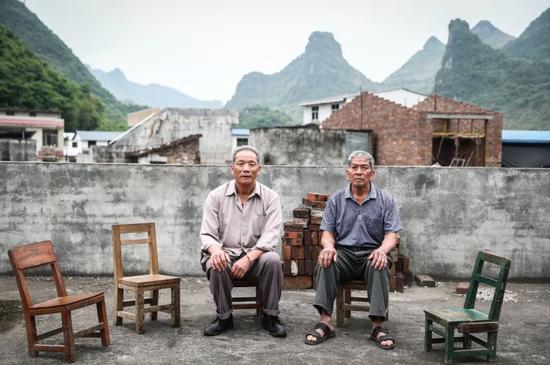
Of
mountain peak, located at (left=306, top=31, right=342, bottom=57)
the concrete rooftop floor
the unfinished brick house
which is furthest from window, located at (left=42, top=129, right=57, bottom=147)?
mountain peak, located at (left=306, top=31, right=342, bottom=57)

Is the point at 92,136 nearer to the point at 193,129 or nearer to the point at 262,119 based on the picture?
the point at 262,119

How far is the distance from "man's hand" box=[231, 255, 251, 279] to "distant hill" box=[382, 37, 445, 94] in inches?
4206

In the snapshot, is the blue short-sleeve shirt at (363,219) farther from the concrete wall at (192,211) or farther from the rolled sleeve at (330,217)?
the concrete wall at (192,211)

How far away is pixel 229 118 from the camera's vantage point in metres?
34.7

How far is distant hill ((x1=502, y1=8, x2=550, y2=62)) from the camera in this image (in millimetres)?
65938

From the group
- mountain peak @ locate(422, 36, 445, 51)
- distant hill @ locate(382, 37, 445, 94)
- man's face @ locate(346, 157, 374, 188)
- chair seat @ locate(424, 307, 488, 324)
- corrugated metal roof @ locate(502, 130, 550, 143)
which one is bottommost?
chair seat @ locate(424, 307, 488, 324)

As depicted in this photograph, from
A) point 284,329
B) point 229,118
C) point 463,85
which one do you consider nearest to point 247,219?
point 284,329

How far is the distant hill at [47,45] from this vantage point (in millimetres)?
78750

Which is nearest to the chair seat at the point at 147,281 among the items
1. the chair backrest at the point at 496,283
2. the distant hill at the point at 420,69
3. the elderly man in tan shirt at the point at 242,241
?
the elderly man in tan shirt at the point at 242,241

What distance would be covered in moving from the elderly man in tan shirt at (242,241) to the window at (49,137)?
48.4 meters

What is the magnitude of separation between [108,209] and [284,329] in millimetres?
3254

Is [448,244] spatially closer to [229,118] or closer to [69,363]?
[69,363]

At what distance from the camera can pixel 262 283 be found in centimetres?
429

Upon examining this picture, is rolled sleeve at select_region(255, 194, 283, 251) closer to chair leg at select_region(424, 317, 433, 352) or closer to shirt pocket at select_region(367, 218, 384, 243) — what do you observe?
Answer: shirt pocket at select_region(367, 218, 384, 243)
